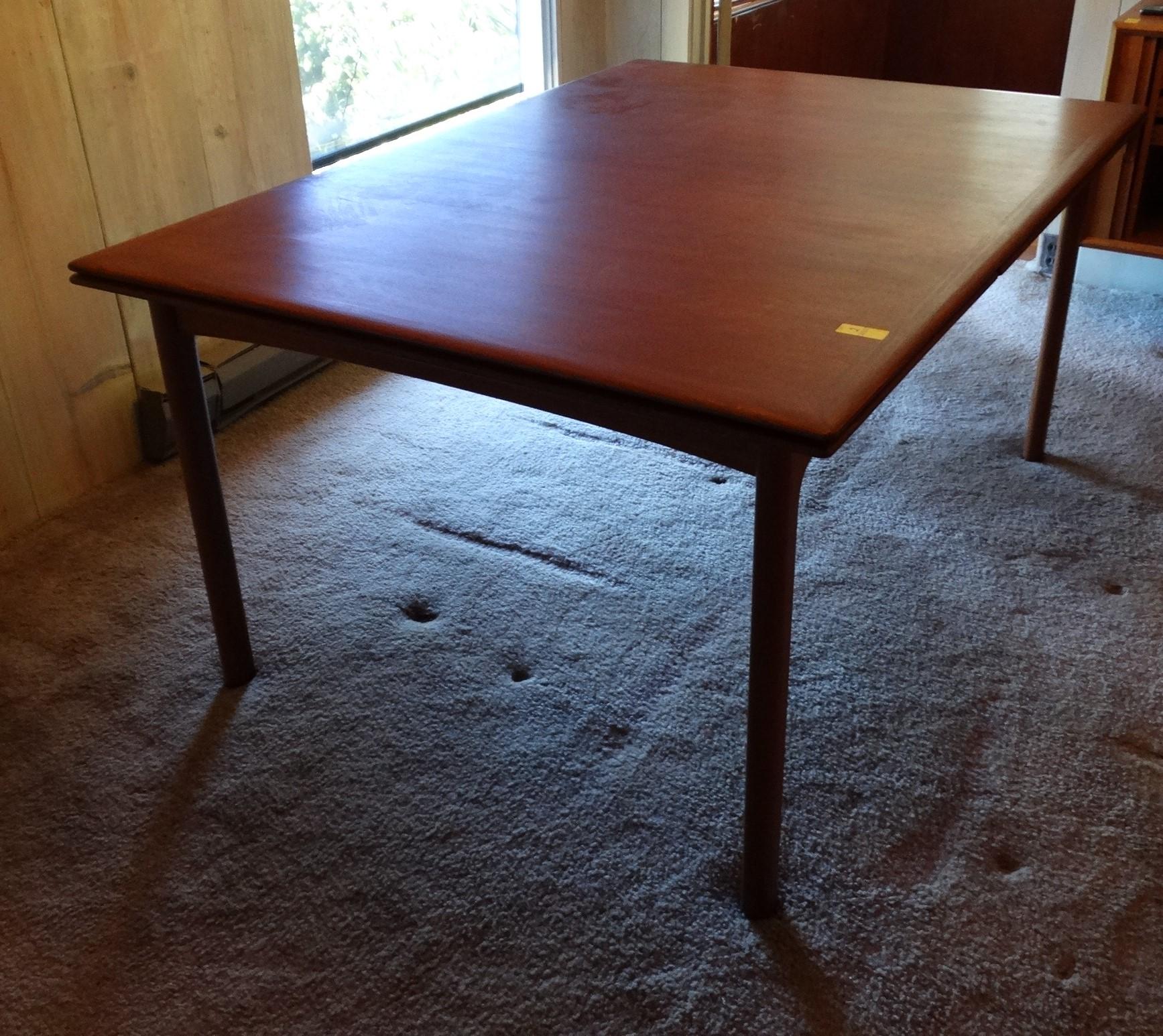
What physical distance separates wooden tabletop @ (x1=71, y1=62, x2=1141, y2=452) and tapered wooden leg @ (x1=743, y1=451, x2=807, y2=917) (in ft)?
0.36

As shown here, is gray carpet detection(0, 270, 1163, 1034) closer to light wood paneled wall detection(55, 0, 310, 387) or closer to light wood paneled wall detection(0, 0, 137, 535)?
light wood paneled wall detection(0, 0, 137, 535)

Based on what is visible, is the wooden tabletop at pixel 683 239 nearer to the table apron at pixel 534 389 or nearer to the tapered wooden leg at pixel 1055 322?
the table apron at pixel 534 389

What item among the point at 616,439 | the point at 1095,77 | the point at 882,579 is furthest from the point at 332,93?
the point at 1095,77

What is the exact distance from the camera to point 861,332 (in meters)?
1.19

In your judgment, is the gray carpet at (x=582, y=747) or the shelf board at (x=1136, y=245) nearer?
the gray carpet at (x=582, y=747)

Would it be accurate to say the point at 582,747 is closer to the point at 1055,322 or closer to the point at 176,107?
the point at 1055,322

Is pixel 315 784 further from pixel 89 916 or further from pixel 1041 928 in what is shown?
pixel 1041 928

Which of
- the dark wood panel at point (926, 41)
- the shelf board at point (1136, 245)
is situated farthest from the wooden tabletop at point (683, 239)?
the dark wood panel at point (926, 41)

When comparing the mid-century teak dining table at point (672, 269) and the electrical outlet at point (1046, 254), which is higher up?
the mid-century teak dining table at point (672, 269)

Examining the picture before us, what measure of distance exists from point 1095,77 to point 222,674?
8.10 feet

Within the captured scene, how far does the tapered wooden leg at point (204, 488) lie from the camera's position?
1507 mm

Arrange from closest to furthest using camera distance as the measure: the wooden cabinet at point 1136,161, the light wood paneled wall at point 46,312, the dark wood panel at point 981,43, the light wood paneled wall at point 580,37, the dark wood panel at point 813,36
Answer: the light wood paneled wall at point 46,312 → the wooden cabinet at point 1136,161 → the light wood paneled wall at point 580,37 → the dark wood panel at point 813,36 → the dark wood panel at point 981,43

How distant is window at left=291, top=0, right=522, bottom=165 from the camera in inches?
101

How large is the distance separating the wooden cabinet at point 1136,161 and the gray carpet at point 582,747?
0.60m
